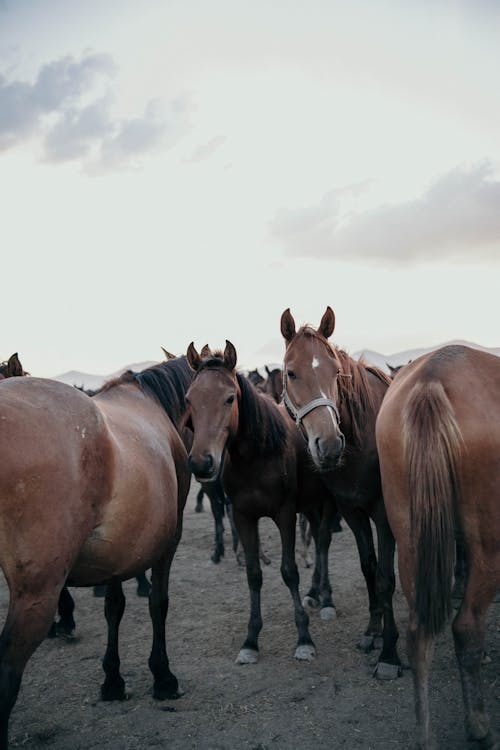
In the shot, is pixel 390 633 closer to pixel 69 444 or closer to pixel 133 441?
pixel 133 441

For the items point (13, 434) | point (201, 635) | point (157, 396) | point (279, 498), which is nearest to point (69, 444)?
point (13, 434)

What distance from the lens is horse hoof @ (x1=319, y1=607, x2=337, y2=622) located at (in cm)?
583

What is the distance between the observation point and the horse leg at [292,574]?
505cm

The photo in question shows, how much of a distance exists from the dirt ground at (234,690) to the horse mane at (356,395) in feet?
6.05

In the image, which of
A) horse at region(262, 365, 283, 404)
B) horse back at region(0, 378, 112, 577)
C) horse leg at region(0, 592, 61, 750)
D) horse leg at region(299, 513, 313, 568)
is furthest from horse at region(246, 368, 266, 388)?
horse leg at region(0, 592, 61, 750)

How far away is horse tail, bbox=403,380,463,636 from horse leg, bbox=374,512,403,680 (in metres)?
1.36

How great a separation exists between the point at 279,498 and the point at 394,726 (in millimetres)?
1939

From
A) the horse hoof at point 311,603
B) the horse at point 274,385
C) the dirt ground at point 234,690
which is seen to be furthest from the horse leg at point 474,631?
the horse at point 274,385

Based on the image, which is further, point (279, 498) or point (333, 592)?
point (333, 592)

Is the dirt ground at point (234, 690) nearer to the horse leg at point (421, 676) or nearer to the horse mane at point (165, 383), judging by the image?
the horse leg at point (421, 676)

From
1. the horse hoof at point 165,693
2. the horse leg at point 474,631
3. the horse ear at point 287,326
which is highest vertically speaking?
the horse ear at point 287,326

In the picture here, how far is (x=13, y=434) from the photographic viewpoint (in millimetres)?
3006

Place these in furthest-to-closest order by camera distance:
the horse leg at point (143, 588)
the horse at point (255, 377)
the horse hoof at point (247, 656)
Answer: the horse at point (255, 377)
the horse leg at point (143, 588)
the horse hoof at point (247, 656)

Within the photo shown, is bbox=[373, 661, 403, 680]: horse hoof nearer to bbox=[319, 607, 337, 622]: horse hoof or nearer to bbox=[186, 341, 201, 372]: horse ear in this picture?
bbox=[319, 607, 337, 622]: horse hoof
